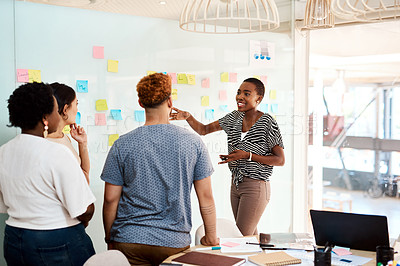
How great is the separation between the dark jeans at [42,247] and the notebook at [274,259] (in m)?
0.87

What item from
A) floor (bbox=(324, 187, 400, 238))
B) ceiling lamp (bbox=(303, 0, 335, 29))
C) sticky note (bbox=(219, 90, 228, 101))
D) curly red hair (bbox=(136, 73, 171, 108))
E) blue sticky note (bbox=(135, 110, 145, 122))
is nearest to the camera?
curly red hair (bbox=(136, 73, 171, 108))

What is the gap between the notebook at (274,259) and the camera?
2.13m

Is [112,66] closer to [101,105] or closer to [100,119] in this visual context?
[101,105]

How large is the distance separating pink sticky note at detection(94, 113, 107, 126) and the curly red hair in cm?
145

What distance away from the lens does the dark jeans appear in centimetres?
219

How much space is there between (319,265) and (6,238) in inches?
58.8

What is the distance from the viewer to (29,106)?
7.21 ft

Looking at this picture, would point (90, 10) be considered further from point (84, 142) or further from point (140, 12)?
point (84, 142)

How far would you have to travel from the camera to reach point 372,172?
4695mm

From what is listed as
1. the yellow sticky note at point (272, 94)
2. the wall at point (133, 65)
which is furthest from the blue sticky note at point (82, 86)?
the yellow sticky note at point (272, 94)

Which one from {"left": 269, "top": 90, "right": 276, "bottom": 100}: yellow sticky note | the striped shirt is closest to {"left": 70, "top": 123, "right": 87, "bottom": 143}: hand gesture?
the striped shirt

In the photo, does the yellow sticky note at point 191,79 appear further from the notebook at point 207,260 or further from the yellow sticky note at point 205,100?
the notebook at point 207,260

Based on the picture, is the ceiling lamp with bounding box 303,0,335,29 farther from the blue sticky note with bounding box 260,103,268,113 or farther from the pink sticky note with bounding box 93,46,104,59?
the blue sticky note with bounding box 260,103,268,113

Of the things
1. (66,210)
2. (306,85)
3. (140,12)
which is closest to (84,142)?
(66,210)
